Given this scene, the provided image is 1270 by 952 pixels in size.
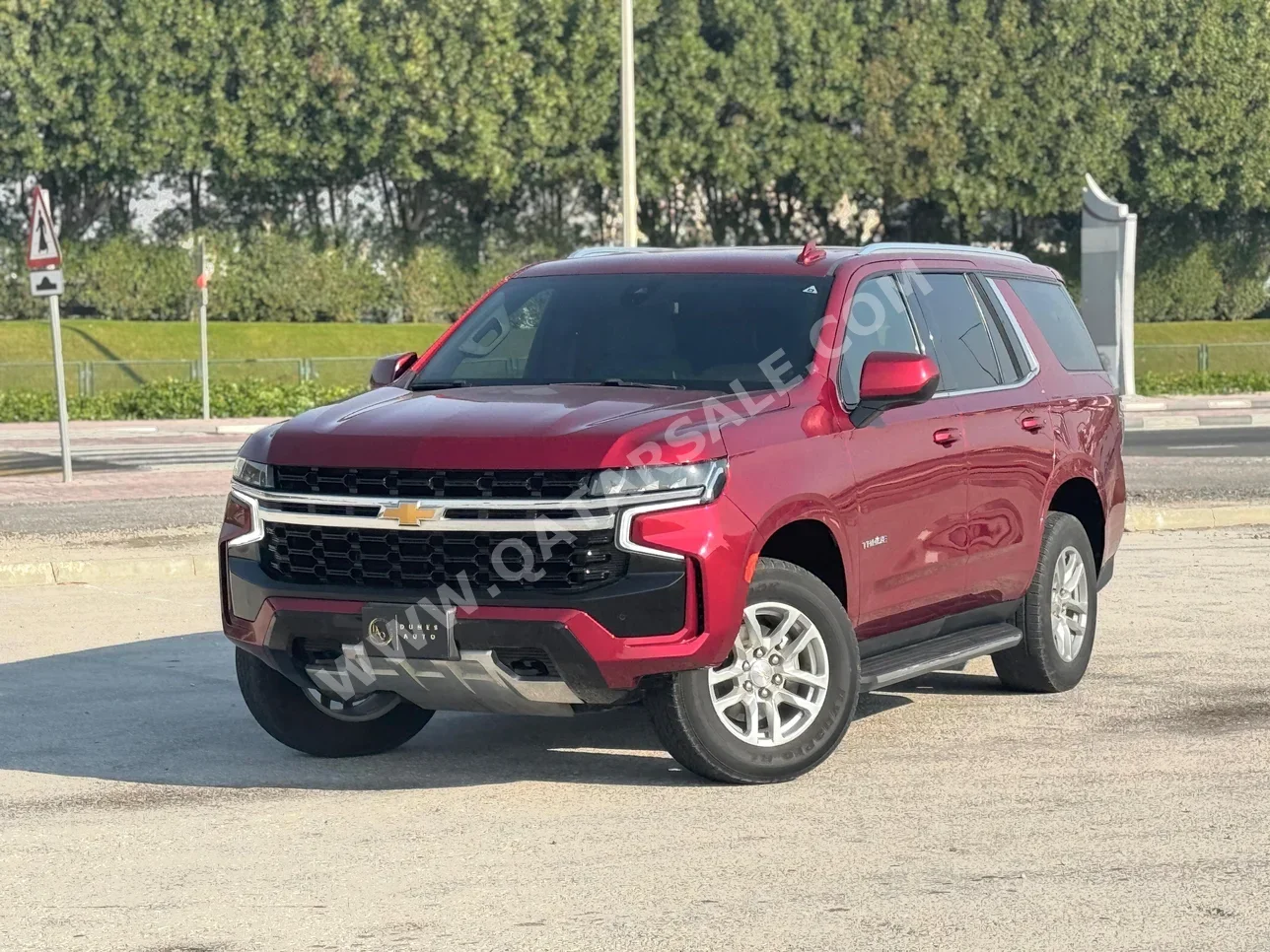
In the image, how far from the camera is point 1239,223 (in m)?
61.5

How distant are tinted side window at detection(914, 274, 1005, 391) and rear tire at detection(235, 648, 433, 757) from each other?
2.68 meters

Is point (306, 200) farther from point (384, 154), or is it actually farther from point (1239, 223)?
point (1239, 223)

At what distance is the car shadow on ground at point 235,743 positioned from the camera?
7.38 meters

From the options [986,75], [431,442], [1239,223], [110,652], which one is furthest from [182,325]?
[431,442]

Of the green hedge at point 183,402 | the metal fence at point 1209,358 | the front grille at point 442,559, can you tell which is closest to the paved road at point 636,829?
the front grille at point 442,559

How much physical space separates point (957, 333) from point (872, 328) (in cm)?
75

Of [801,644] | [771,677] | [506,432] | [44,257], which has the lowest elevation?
[771,677]

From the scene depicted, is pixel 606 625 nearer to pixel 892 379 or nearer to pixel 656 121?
pixel 892 379

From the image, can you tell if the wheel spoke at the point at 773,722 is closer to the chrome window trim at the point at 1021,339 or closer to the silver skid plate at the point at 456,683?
the silver skid plate at the point at 456,683

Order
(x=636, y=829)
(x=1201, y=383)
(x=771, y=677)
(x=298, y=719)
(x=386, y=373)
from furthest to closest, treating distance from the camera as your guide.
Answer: (x=1201, y=383) → (x=386, y=373) → (x=298, y=719) → (x=771, y=677) → (x=636, y=829)

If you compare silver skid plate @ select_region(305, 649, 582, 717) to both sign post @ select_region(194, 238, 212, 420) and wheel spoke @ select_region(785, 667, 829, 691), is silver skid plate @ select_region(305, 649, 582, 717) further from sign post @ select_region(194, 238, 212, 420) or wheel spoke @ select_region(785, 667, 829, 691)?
sign post @ select_region(194, 238, 212, 420)

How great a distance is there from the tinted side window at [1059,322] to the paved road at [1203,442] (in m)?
15.7

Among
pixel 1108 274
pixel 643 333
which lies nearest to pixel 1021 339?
pixel 643 333

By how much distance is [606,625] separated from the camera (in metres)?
6.56
